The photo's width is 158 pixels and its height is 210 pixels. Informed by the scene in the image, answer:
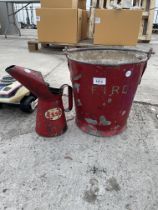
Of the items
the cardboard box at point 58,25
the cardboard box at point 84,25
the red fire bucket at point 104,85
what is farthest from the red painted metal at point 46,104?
the cardboard box at point 84,25

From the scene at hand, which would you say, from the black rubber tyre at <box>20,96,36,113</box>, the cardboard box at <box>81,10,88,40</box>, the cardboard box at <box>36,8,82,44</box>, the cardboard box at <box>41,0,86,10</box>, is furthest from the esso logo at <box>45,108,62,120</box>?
the cardboard box at <box>81,10,88,40</box>

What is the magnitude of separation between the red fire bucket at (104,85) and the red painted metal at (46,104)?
0.14m

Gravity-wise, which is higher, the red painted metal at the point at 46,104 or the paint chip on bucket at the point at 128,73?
the paint chip on bucket at the point at 128,73

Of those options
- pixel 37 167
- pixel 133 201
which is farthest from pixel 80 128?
pixel 133 201

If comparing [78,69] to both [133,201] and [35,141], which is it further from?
[133,201]

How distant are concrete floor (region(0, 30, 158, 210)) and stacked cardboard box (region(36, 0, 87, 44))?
2509 millimetres

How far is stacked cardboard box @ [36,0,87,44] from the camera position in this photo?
3676 mm

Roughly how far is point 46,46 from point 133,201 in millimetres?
4106

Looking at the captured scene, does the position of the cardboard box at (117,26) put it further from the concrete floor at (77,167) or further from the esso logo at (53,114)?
the esso logo at (53,114)

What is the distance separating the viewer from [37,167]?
49.1 inches

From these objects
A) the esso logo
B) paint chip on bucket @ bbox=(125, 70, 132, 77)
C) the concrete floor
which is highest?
paint chip on bucket @ bbox=(125, 70, 132, 77)

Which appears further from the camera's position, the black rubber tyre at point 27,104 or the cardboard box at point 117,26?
the cardboard box at point 117,26

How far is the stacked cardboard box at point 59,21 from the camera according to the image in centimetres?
368

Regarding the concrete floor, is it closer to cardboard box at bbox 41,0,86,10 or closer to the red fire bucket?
the red fire bucket
